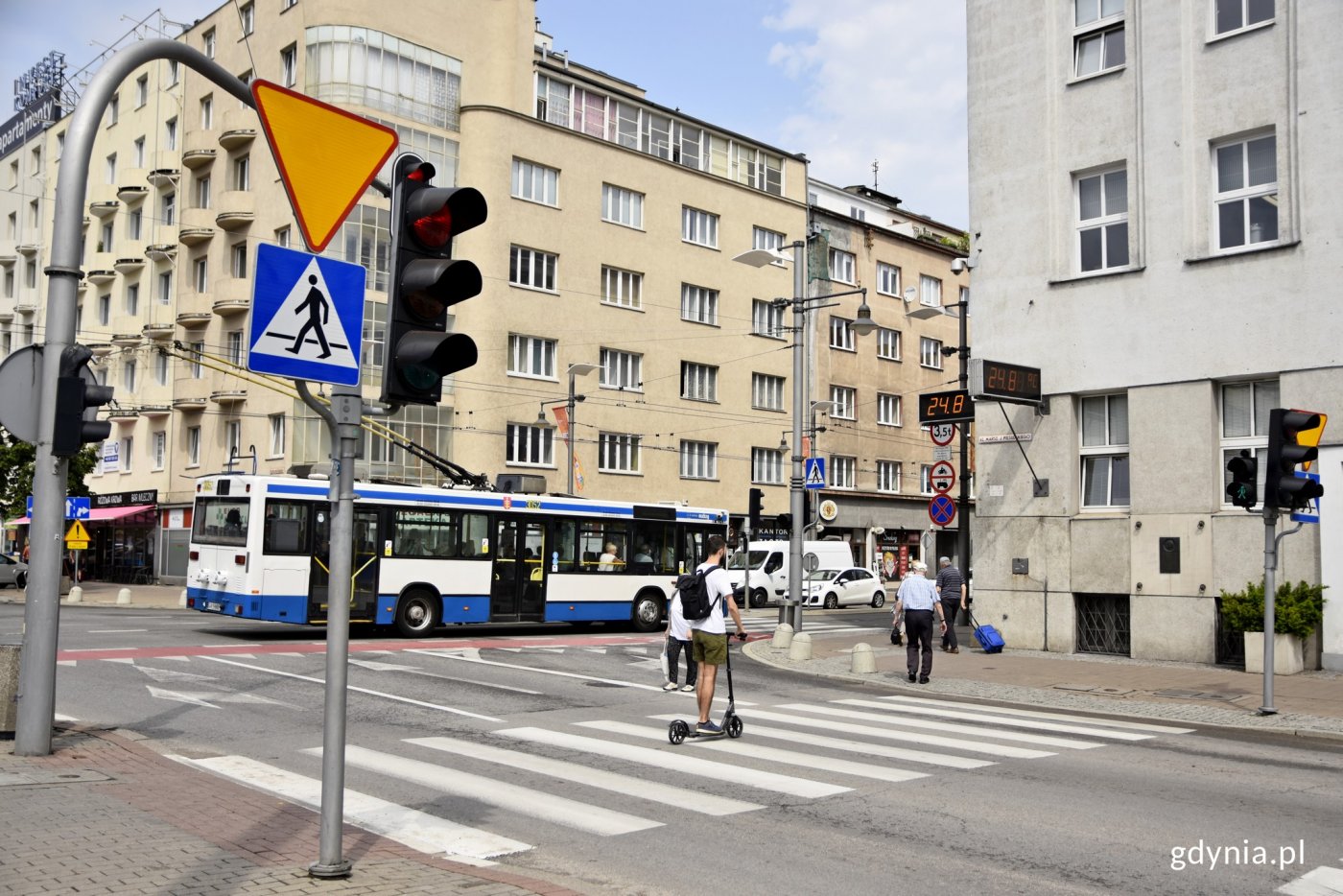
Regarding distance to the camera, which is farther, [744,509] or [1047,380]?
[744,509]

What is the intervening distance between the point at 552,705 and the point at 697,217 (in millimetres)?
39224

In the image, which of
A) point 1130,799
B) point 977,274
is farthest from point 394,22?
point 1130,799

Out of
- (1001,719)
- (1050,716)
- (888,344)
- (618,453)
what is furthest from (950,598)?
(888,344)

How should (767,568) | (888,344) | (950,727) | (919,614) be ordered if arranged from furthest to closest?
1. (888,344)
2. (767,568)
3. (919,614)
4. (950,727)

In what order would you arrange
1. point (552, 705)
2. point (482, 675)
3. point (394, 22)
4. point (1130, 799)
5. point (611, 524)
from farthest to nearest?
point (394, 22)
point (611, 524)
point (482, 675)
point (552, 705)
point (1130, 799)

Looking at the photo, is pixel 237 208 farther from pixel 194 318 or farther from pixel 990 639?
pixel 990 639

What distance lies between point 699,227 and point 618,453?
10.8 meters

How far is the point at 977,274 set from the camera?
22562 mm

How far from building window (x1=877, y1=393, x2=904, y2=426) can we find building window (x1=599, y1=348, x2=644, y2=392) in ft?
52.6

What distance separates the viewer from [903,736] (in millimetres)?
12148

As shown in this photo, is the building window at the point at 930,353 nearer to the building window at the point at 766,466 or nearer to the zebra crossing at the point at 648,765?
the building window at the point at 766,466

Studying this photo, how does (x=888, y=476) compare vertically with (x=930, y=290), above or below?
below

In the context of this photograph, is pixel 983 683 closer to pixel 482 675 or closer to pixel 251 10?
pixel 482 675

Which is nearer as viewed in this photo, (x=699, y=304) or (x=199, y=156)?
(x=199, y=156)
